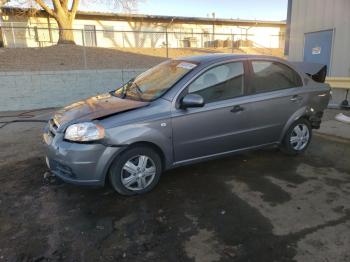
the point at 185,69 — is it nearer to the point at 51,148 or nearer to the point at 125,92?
the point at 125,92

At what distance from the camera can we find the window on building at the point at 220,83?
393 cm

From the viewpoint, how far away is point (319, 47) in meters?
9.88

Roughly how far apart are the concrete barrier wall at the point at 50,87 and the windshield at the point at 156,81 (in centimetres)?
683

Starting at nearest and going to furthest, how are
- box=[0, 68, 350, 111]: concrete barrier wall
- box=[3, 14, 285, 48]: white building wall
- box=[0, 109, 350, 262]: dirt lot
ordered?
box=[0, 109, 350, 262]: dirt lot
box=[0, 68, 350, 111]: concrete barrier wall
box=[3, 14, 285, 48]: white building wall

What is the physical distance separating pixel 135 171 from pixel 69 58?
11.9 metres

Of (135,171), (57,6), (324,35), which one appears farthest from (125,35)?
(135,171)

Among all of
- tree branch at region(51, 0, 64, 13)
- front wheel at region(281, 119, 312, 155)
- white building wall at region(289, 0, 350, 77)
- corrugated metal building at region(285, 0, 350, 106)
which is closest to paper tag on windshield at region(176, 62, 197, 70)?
front wheel at region(281, 119, 312, 155)

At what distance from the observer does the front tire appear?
3.53 meters

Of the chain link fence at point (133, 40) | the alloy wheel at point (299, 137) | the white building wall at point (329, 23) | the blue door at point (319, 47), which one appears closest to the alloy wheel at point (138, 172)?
the alloy wheel at point (299, 137)

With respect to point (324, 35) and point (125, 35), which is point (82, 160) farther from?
point (125, 35)

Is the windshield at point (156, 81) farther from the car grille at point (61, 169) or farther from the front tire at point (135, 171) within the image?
the car grille at point (61, 169)

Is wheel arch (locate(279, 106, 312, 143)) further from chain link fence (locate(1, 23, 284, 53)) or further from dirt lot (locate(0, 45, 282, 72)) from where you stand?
chain link fence (locate(1, 23, 284, 53))

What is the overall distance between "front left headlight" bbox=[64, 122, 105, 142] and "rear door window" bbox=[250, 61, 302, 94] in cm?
223

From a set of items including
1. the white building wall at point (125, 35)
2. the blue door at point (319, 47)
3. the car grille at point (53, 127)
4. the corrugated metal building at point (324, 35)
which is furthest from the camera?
the white building wall at point (125, 35)
